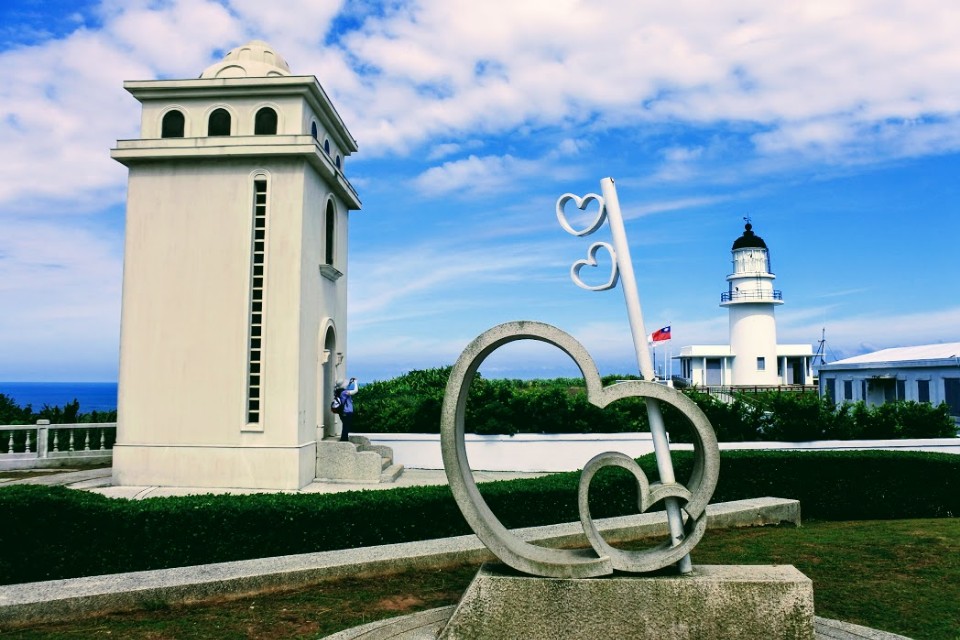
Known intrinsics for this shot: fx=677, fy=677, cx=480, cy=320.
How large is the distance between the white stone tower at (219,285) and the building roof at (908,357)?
59.0 feet

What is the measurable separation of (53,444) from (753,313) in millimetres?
36076

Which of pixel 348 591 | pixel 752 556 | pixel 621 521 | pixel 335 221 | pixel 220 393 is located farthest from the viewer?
pixel 335 221

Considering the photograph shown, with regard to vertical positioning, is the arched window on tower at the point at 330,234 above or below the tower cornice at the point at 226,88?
below

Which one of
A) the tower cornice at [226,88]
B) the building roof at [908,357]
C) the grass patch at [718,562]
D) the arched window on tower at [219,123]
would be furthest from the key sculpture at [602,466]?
the building roof at [908,357]

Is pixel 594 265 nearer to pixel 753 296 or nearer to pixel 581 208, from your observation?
pixel 581 208

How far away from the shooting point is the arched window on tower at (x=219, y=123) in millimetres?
13078

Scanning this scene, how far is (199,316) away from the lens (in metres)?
12.7

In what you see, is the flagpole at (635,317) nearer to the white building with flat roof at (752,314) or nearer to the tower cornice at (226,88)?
the tower cornice at (226,88)

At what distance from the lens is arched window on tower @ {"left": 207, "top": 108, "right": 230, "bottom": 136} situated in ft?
42.9

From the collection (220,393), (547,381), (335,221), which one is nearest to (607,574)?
(220,393)

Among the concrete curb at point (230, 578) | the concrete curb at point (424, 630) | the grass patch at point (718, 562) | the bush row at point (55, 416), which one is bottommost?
the grass patch at point (718, 562)

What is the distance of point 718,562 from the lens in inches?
280

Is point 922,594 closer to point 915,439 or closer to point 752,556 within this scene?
point 752,556

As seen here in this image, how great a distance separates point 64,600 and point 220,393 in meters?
7.18
